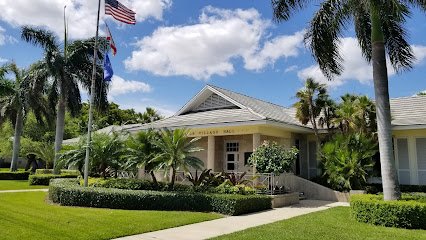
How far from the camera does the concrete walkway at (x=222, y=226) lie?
9445mm

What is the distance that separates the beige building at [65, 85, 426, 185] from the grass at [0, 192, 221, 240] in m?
7.92

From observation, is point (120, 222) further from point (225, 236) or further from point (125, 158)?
point (125, 158)

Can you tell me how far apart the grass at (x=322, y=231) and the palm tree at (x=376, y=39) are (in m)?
1.65

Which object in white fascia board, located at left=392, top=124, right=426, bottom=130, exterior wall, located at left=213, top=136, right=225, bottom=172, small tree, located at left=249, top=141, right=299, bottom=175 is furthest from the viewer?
exterior wall, located at left=213, top=136, right=225, bottom=172

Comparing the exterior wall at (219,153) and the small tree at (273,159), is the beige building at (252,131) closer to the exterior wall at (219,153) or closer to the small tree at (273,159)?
the exterior wall at (219,153)

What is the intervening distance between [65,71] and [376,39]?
2236 centimetres

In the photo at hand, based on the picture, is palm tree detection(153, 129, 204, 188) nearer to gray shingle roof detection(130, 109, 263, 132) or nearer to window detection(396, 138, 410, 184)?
gray shingle roof detection(130, 109, 263, 132)

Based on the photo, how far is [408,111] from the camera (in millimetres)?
21547

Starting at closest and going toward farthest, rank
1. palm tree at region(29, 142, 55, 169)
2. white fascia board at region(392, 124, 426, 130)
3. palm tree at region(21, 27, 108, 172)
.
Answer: white fascia board at region(392, 124, 426, 130), palm tree at region(21, 27, 108, 172), palm tree at region(29, 142, 55, 169)

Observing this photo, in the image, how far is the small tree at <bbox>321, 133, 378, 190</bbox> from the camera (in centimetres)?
1834

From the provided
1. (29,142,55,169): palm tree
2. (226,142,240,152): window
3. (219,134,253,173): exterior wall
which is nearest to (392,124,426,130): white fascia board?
(219,134,253,173): exterior wall

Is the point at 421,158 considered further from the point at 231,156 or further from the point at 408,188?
the point at 231,156

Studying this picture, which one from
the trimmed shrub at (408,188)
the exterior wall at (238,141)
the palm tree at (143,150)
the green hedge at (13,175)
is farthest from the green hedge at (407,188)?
the green hedge at (13,175)

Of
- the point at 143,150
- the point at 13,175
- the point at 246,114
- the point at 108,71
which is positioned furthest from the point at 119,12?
the point at 13,175
